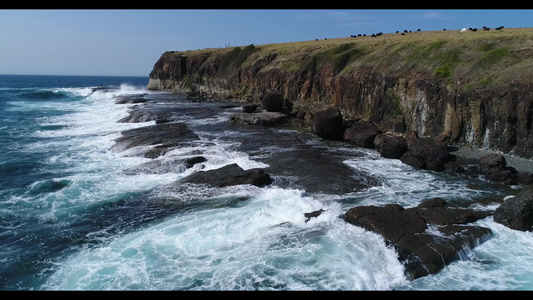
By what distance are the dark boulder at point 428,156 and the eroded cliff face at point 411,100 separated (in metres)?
3.46

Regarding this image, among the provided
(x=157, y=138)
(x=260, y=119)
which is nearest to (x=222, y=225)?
(x=157, y=138)

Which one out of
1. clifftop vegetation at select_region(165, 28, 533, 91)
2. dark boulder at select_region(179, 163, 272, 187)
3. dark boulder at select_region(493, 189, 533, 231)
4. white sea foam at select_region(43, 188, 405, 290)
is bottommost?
white sea foam at select_region(43, 188, 405, 290)

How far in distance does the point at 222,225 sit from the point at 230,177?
18.8 ft

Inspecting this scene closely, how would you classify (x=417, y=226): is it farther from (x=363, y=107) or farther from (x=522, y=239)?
(x=363, y=107)

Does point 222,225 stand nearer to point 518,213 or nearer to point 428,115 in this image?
point 518,213

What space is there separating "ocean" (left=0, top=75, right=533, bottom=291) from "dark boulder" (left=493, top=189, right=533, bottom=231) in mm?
438

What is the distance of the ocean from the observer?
12938 mm

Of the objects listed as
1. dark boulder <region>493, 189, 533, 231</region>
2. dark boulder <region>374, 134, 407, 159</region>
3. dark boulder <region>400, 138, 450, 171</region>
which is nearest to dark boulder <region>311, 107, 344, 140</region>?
dark boulder <region>374, 134, 407, 159</region>

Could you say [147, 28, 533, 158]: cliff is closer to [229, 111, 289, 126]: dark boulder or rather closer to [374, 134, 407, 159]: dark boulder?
[374, 134, 407, 159]: dark boulder

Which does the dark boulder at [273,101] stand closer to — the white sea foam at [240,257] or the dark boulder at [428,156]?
the dark boulder at [428,156]

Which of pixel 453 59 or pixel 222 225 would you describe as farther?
pixel 453 59

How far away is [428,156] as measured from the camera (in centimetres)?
2562

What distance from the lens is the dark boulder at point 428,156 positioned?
2502 centimetres
